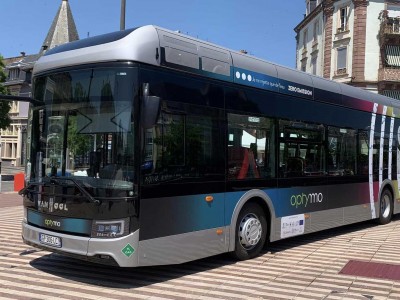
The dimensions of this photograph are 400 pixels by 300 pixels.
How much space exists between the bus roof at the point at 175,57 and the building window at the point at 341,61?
114ft

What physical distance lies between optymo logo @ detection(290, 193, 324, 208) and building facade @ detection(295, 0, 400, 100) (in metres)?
33.2

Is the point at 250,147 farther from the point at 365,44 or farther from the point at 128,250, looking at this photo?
the point at 365,44

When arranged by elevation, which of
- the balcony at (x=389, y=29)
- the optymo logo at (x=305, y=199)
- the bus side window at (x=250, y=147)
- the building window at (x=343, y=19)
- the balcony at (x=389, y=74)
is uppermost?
the building window at (x=343, y=19)

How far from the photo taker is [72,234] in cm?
595

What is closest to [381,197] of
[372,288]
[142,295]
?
[372,288]

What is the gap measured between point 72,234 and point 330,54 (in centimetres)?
4033

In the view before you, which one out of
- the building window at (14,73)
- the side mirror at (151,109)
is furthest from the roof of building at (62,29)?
the side mirror at (151,109)

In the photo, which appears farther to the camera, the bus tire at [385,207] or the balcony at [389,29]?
the balcony at [389,29]

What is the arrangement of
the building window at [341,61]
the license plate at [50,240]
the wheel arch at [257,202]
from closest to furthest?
1. the license plate at [50,240]
2. the wheel arch at [257,202]
3. the building window at [341,61]

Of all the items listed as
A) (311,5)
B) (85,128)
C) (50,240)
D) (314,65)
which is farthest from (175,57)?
(311,5)

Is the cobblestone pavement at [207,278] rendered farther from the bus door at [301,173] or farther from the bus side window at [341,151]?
the bus side window at [341,151]

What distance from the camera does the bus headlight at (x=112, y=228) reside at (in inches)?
223

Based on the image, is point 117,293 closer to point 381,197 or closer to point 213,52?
point 213,52

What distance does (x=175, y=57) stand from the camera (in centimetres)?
636
